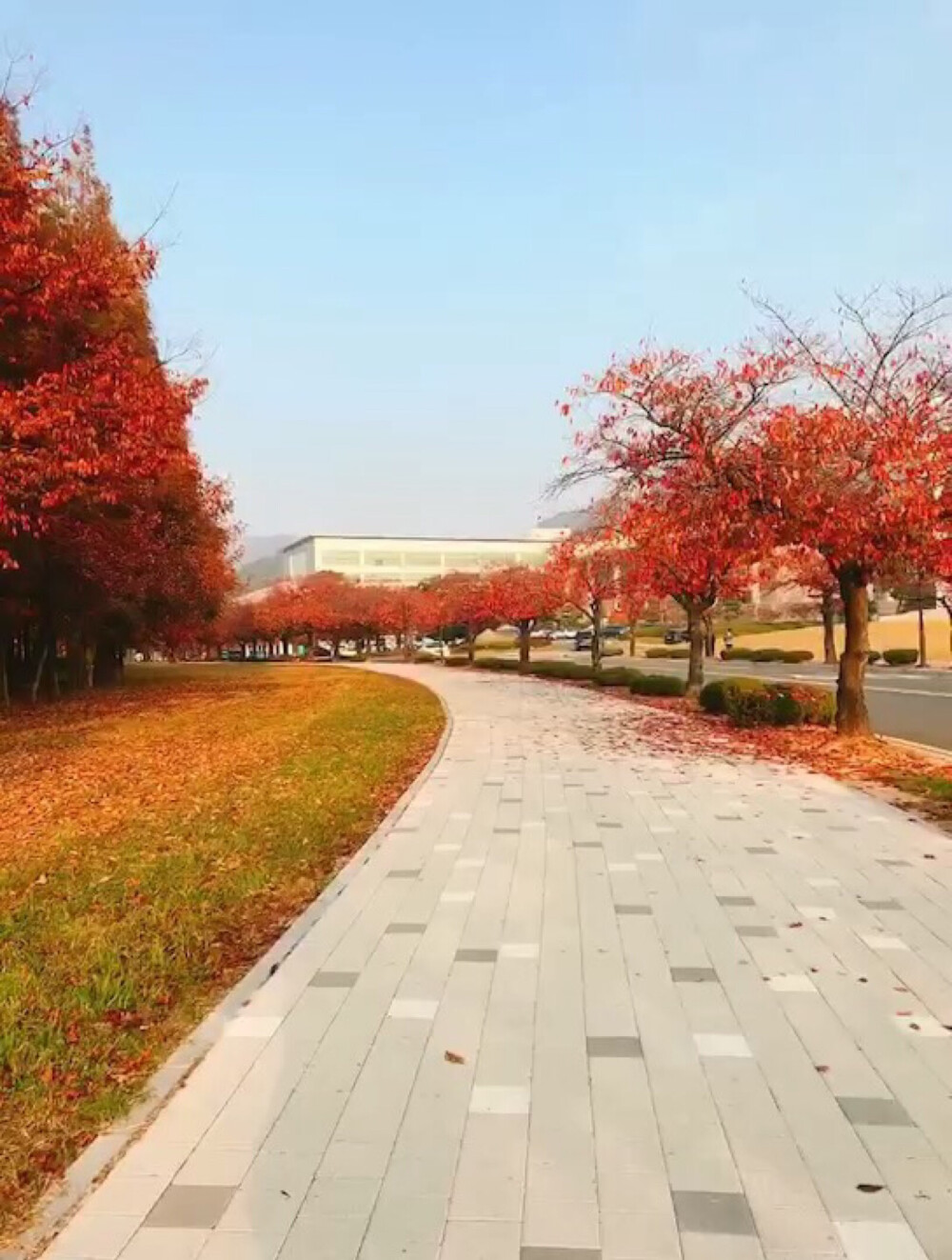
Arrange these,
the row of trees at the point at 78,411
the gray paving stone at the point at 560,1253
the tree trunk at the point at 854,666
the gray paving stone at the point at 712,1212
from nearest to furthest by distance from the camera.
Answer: the gray paving stone at the point at 560,1253, the gray paving stone at the point at 712,1212, the row of trees at the point at 78,411, the tree trunk at the point at 854,666

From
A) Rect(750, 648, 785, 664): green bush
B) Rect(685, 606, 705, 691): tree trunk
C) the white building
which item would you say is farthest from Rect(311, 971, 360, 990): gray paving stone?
the white building

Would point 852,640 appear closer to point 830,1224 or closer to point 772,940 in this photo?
point 772,940

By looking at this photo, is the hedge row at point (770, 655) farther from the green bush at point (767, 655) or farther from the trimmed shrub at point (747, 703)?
the trimmed shrub at point (747, 703)

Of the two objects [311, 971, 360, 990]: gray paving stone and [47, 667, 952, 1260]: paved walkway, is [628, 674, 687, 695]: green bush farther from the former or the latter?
[311, 971, 360, 990]: gray paving stone

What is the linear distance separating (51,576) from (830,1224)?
2180 centimetres

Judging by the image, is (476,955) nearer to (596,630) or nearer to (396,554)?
(596,630)

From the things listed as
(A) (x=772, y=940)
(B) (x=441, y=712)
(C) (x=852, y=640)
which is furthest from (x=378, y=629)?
(A) (x=772, y=940)

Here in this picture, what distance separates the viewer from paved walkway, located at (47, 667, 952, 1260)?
2.38 m

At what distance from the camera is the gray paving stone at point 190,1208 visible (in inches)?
95.0

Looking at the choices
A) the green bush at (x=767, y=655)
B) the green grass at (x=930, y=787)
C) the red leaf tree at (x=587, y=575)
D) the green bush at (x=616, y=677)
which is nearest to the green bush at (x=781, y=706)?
the green grass at (x=930, y=787)

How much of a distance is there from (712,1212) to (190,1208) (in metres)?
1.30

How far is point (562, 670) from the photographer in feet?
97.2

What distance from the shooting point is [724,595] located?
2062 cm

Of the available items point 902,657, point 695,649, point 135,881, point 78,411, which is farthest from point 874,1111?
point 902,657
